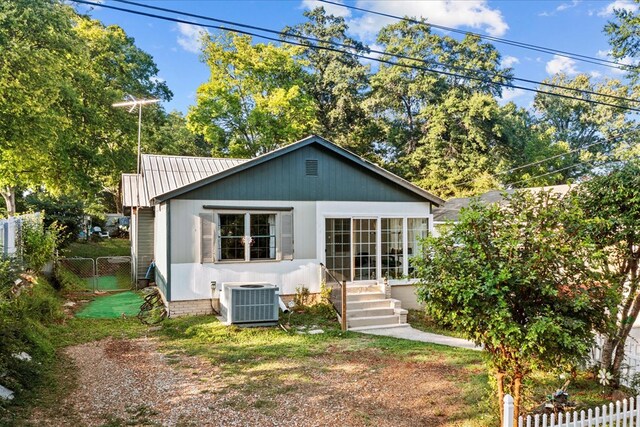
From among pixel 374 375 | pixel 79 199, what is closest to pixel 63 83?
pixel 79 199

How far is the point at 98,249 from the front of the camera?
2406 centimetres

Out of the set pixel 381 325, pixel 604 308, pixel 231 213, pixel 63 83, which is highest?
pixel 63 83

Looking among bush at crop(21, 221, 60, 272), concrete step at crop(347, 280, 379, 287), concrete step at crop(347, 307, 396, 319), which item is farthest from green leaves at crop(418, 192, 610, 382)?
bush at crop(21, 221, 60, 272)

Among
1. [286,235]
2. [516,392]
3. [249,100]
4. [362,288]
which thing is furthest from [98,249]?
[516,392]

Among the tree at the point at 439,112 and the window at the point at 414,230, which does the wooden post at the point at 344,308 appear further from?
the tree at the point at 439,112

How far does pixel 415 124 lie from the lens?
32.0 meters

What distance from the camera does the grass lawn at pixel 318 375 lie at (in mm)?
5449

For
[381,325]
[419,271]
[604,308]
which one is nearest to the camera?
[604,308]

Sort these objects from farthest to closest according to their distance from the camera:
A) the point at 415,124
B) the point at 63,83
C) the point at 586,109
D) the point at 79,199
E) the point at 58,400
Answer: the point at 586,109 → the point at 415,124 → the point at 79,199 → the point at 63,83 → the point at 58,400

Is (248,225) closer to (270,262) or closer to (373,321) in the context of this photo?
(270,262)

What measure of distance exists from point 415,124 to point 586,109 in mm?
18404

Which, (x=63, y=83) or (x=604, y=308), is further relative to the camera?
(x=63, y=83)

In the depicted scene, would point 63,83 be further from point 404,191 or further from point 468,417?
point 468,417

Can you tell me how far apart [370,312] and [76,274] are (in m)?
13.6
